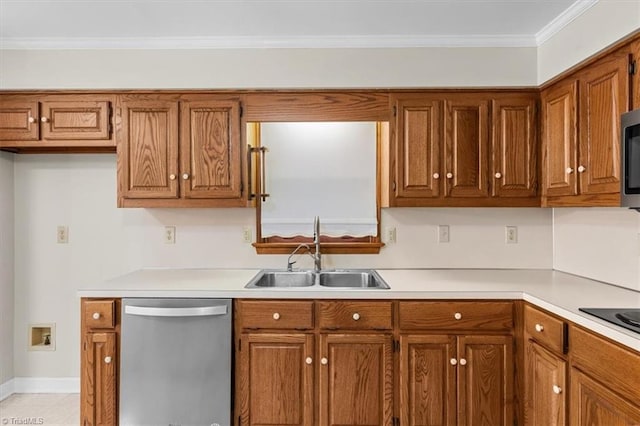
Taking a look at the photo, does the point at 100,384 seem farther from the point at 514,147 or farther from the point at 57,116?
the point at 514,147

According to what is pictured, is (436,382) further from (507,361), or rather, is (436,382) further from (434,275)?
(434,275)

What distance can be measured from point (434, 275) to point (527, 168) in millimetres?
875

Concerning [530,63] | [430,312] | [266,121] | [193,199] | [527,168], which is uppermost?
[530,63]

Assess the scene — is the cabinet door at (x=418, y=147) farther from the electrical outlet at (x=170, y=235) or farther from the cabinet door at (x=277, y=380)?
the electrical outlet at (x=170, y=235)

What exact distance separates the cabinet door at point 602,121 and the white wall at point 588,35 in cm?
10

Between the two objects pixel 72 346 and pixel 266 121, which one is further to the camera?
pixel 72 346

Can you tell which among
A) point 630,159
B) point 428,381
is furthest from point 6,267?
point 630,159

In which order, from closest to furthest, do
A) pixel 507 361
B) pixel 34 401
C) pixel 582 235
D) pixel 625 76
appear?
pixel 625 76 → pixel 507 361 → pixel 582 235 → pixel 34 401

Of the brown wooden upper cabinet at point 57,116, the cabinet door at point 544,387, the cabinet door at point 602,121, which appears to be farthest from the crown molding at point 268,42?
the cabinet door at point 544,387

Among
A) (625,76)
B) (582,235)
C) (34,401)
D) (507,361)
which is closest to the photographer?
(625,76)

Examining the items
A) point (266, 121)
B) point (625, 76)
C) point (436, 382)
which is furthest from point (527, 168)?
point (266, 121)

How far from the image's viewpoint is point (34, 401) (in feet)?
8.75

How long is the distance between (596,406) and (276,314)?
1405 millimetres

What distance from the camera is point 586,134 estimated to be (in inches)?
77.7
